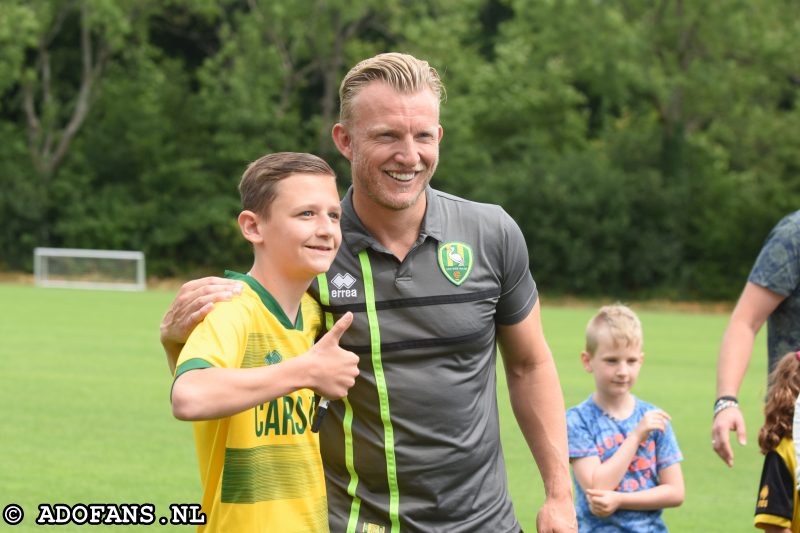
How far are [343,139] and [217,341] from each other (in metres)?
1.03

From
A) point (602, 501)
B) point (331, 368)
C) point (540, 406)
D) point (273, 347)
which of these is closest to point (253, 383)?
point (331, 368)

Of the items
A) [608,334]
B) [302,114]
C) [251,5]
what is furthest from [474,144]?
[608,334]

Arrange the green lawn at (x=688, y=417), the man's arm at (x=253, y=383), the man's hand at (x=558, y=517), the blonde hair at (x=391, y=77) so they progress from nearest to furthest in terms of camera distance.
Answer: the man's arm at (x=253, y=383) < the blonde hair at (x=391, y=77) < the man's hand at (x=558, y=517) < the green lawn at (x=688, y=417)

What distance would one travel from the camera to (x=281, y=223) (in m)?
3.28

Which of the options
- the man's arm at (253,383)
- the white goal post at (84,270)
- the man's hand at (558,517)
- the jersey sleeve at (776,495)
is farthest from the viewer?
the white goal post at (84,270)

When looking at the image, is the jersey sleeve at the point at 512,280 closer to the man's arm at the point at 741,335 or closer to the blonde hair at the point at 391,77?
the blonde hair at the point at 391,77

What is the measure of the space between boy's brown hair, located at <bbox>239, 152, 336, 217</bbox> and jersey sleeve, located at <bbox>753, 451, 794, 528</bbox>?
7.17ft

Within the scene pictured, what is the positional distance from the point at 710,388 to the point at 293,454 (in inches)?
566

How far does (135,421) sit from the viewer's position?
12.8m

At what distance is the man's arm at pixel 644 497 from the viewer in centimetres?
519

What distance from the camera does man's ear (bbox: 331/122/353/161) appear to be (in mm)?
3777

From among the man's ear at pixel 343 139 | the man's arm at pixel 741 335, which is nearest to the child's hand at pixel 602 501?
the man's arm at pixel 741 335

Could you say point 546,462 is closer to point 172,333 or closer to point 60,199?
point 172,333

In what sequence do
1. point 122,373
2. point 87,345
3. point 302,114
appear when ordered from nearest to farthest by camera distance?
point 122,373 → point 87,345 → point 302,114
